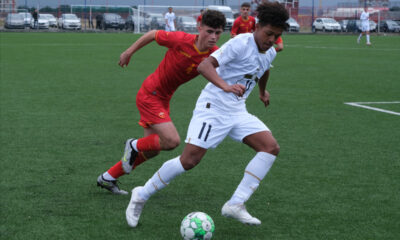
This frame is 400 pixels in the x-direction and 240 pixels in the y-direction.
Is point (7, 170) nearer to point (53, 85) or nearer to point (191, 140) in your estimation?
point (191, 140)

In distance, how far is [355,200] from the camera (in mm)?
5246

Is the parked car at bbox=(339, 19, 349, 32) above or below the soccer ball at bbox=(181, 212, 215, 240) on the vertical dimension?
above

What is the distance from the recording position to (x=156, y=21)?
1886 inches

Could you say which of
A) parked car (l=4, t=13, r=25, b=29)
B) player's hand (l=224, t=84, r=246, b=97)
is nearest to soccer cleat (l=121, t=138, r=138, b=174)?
player's hand (l=224, t=84, r=246, b=97)

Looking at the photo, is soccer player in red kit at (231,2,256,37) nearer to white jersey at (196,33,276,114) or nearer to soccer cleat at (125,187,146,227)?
white jersey at (196,33,276,114)

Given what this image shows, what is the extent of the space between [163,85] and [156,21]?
142 ft

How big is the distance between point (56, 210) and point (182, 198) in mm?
1102

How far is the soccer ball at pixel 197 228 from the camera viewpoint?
4094 millimetres

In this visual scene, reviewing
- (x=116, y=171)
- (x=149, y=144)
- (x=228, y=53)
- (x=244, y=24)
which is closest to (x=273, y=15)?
(x=228, y=53)

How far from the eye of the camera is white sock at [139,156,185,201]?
449 centimetres

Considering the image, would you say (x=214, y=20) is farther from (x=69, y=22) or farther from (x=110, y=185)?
(x=69, y=22)

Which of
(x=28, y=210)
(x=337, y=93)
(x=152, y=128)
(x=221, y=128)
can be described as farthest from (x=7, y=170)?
(x=337, y=93)

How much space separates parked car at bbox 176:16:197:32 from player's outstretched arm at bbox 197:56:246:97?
41.5 metres

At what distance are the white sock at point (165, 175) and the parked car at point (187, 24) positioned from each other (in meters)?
41.5
